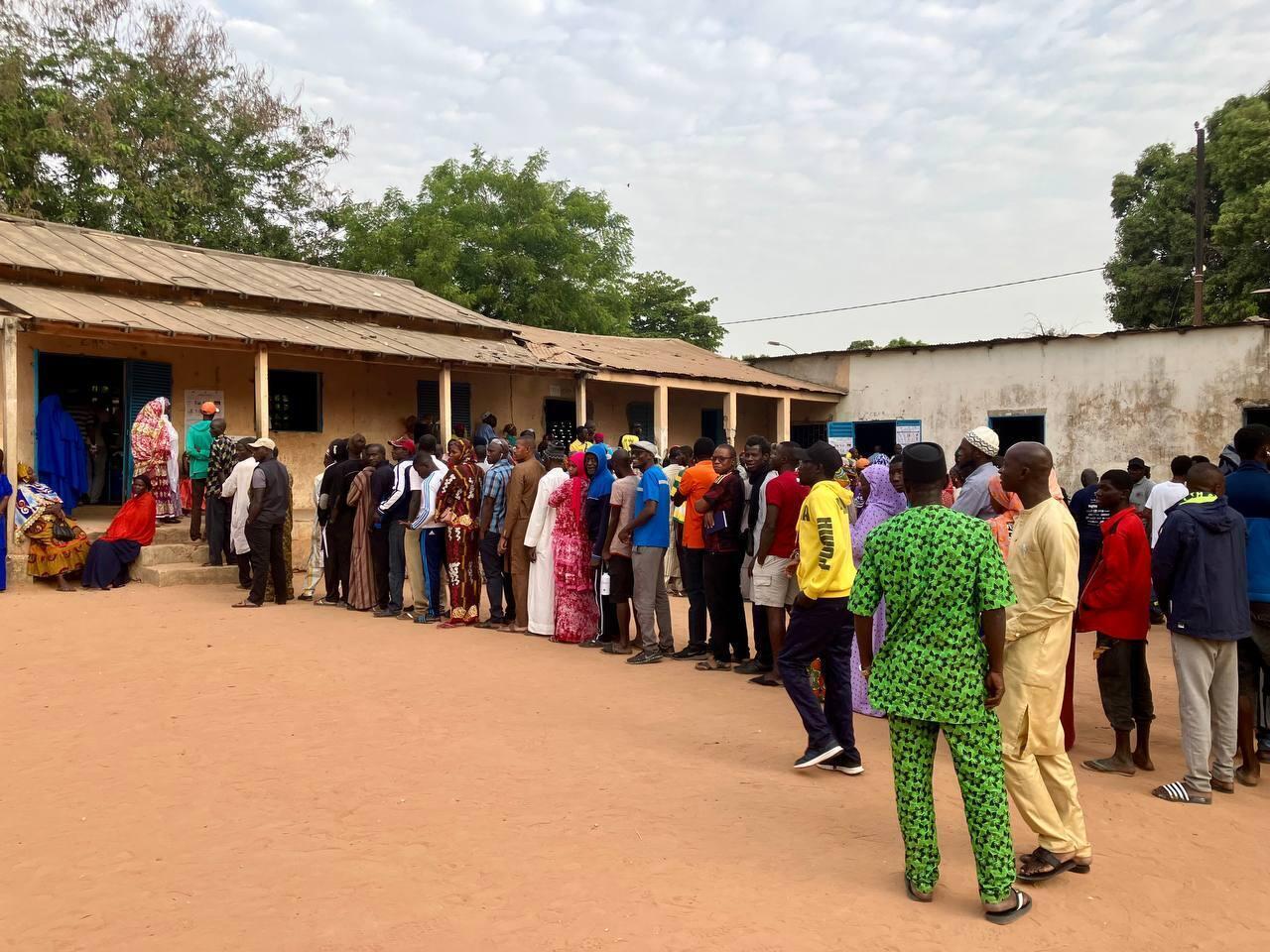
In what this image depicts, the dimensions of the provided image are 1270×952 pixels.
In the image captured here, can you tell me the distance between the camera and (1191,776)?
4684 millimetres

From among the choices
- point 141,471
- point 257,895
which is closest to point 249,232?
point 141,471

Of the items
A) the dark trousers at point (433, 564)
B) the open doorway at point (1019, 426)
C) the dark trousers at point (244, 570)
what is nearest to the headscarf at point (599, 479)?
the dark trousers at point (433, 564)

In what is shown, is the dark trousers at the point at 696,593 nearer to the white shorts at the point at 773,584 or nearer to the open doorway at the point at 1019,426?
the white shorts at the point at 773,584

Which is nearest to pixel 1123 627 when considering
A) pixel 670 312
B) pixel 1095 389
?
pixel 1095 389

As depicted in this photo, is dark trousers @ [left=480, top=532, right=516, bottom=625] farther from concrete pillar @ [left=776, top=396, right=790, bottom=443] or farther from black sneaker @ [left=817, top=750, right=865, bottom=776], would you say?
concrete pillar @ [left=776, top=396, right=790, bottom=443]

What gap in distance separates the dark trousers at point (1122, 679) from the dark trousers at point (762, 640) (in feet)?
7.77

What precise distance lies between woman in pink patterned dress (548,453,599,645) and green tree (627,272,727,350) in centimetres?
2904

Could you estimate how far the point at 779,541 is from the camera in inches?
250

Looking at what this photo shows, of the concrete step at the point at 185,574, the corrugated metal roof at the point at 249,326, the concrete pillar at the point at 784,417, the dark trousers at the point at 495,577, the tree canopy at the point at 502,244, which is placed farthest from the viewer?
the tree canopy at the point at 502,244

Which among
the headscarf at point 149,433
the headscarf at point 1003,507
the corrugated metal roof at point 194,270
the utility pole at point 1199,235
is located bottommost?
the headscarf at point 1003,507

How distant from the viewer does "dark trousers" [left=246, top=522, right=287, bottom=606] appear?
385 inches

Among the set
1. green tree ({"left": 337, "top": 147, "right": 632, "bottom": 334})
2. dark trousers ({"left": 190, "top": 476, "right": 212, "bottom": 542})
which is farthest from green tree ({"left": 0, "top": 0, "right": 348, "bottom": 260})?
dark trousers ({"left": 190, "top": 476, "right": 212, "bottom": 542})

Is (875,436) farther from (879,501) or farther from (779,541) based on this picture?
(879,501)

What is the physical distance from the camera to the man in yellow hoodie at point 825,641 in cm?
492
